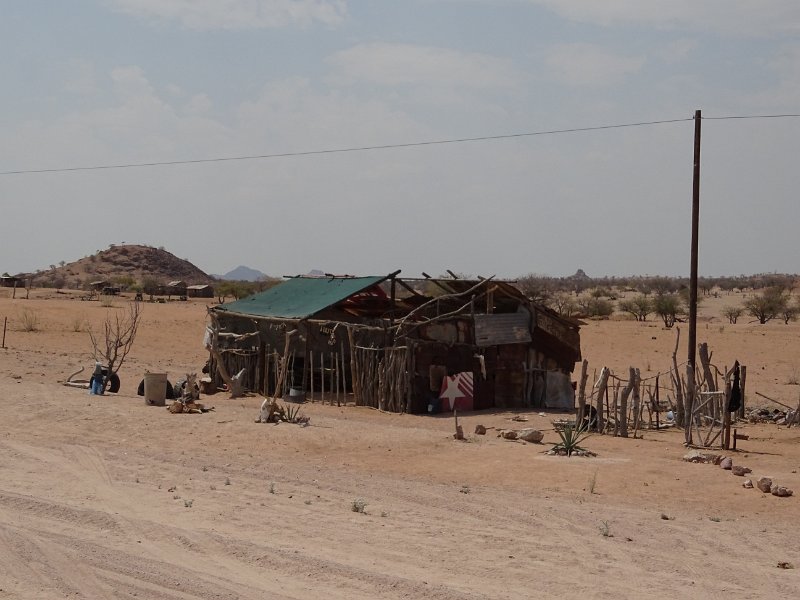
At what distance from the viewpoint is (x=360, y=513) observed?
33.7 ft

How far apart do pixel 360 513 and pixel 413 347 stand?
9639mm

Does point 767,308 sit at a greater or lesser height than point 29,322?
greater

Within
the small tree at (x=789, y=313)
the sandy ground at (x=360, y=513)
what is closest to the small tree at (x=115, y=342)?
the sandy ground at (x=360, y=513)

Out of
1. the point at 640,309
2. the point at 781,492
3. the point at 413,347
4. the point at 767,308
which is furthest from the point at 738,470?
the point at 767,308

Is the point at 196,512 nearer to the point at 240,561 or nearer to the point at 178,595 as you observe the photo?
the point at 240,561

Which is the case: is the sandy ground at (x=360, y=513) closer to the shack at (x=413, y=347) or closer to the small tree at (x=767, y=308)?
the shack at (x=413, y=347)

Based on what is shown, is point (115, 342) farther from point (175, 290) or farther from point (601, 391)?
point (175, 290)

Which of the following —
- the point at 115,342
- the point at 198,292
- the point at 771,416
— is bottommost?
the point at 771,416

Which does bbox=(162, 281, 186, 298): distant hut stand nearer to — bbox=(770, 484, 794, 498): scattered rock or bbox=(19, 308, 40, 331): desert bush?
bbox=(19, 308, 40, 331): desert bush

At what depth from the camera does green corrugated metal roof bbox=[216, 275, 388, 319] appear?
22.2 meters

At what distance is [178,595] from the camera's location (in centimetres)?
732

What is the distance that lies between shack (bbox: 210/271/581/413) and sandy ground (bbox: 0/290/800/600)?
102 centimetres

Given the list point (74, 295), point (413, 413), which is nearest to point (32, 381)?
point (413, 413)

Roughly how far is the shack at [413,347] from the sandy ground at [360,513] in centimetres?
102
